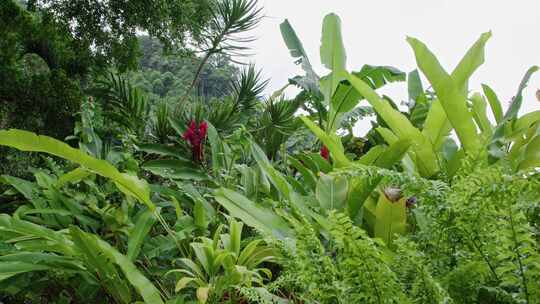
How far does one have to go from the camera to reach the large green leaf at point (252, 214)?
4.73ft

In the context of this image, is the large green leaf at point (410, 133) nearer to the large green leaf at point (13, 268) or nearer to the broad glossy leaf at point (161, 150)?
the broad glossy leaf at point (161, 150)

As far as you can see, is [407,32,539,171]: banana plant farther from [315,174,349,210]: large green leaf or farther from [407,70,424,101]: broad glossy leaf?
[407,70,424,101]: broad glossy leaf

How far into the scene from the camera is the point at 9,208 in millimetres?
2637

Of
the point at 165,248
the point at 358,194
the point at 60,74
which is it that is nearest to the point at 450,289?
the point at 358,194

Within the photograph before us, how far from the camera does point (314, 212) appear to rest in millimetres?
1550

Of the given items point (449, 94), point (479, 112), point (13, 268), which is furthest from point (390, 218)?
point (13, 268)

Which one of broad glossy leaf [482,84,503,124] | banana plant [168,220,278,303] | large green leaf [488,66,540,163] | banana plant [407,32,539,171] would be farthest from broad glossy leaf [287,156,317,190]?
broad glossy leaf [482,84,503,124]

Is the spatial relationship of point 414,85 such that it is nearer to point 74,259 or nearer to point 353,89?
point 353,89

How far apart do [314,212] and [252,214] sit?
7.8 inches

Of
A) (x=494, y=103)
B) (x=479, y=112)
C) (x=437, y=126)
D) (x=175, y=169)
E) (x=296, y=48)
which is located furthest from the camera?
(x=296, y=48)

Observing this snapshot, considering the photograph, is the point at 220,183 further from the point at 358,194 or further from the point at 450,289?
the point at 450,289

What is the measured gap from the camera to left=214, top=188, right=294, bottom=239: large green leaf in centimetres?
144

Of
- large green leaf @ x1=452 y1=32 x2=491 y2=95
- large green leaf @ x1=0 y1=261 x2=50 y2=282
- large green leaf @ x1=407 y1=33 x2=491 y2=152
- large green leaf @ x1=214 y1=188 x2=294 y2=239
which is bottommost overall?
large green leaf @ x1=0 y1=261 x2=50 y2=282

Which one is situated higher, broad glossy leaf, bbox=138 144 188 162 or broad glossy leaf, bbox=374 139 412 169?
broad glossy leaf, bbox=374 139 412 169
